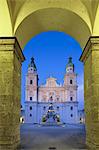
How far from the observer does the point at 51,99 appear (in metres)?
64.8

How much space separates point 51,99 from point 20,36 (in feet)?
179

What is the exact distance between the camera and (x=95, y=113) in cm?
904

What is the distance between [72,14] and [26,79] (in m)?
57.1

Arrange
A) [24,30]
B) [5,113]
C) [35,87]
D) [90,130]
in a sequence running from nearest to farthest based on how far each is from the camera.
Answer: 1. [5,113]
2. [90,130]
3. [24,30]
4. [35,87]

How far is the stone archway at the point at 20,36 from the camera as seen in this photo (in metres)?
8.98

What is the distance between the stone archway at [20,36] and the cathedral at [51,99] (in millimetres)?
52901

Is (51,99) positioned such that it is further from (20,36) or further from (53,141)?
(20,36)

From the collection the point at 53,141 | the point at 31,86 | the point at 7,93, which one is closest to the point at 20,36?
the point at 7,93

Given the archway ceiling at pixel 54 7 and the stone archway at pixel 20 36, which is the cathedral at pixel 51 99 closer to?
the stone archway at pixel 20 36

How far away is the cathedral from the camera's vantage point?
2520 inches

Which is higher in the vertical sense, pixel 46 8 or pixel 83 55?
pixel 46 8

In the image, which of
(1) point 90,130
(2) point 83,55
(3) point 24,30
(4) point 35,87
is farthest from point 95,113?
(4) point 35,87

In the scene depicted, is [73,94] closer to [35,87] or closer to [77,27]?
[35,87]

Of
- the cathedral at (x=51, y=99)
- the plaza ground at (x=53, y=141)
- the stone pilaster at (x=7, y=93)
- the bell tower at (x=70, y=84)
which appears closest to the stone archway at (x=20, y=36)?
the stone pilaster at (x=7, y=93)
